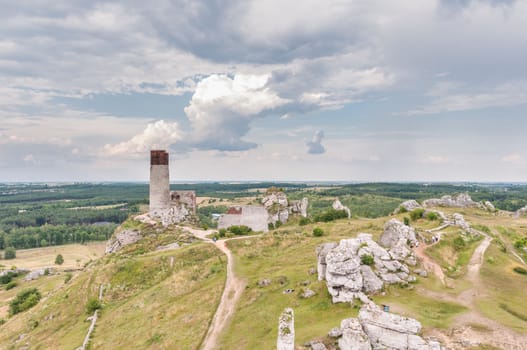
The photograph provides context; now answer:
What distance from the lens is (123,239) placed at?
223 ft

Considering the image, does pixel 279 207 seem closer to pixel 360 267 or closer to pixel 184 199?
pixel 184 199

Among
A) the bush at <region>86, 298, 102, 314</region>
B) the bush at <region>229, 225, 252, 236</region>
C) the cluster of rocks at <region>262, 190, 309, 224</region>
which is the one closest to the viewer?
the bush at <region>86, 298, 102, 314</region>

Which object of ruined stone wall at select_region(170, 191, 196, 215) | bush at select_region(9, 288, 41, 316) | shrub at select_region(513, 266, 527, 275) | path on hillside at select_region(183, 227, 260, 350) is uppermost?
ruined stone wall at select_region(170, 191, 196, 215)

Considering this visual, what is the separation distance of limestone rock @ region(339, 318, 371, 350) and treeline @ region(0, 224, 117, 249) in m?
169

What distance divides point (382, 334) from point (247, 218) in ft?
175

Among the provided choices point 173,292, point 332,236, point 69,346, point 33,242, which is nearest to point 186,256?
point 173,292

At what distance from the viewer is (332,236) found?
55062mm

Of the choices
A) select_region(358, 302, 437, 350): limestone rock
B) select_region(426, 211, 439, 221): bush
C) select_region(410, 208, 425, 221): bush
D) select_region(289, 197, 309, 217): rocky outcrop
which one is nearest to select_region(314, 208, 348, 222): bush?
select_region(289, 197, 309, 217): rocky outcrop

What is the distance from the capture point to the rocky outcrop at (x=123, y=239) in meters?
67.3

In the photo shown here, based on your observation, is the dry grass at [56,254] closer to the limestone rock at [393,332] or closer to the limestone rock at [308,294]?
the limestone rock at [308,294]

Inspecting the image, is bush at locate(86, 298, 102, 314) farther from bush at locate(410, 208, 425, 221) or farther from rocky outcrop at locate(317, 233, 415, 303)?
bush at locate(410, 208, 425, 221)

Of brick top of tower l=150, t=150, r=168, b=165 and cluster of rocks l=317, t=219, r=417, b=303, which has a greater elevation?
brick top of tower l=150, t=150, r=168, b=165

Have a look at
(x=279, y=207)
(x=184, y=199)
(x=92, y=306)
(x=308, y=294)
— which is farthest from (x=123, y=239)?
(x=308, y=294)

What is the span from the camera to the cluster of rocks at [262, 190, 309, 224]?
78.7m
